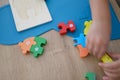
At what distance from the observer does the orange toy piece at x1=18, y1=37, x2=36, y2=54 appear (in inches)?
24.5

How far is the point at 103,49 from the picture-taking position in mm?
559

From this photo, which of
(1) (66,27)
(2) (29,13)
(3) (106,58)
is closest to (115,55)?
(3) (106,58)

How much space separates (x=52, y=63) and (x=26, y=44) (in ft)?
0.34

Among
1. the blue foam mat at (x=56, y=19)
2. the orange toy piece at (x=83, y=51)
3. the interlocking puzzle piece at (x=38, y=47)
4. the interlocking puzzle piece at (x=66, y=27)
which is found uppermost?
the blue foam mat at (x=56, y=19)

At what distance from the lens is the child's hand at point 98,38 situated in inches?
22.1

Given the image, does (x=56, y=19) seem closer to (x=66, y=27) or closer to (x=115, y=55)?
(x=66, y=27)

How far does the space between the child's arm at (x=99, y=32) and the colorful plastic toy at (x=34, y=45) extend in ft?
0.48

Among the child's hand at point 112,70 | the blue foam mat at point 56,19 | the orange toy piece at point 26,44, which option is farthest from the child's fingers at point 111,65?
the orange toy piece at point 26,44

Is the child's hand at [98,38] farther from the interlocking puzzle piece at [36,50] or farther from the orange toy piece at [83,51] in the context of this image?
the interlocking puzzle piece at [36,50]

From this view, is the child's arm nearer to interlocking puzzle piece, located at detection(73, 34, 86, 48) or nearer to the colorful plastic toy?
interlocking puzzle piece, located at detection(73, 34, 86, 48)

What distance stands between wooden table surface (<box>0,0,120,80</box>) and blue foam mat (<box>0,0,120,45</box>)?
35mm

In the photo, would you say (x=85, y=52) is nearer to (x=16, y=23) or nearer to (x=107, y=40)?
(x=107, y=40)

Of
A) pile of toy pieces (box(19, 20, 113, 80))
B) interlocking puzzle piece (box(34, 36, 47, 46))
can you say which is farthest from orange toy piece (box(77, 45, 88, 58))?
interlocking puzzle piece (box(34, 36, 47, 46))

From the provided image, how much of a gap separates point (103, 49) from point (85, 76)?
9cm
